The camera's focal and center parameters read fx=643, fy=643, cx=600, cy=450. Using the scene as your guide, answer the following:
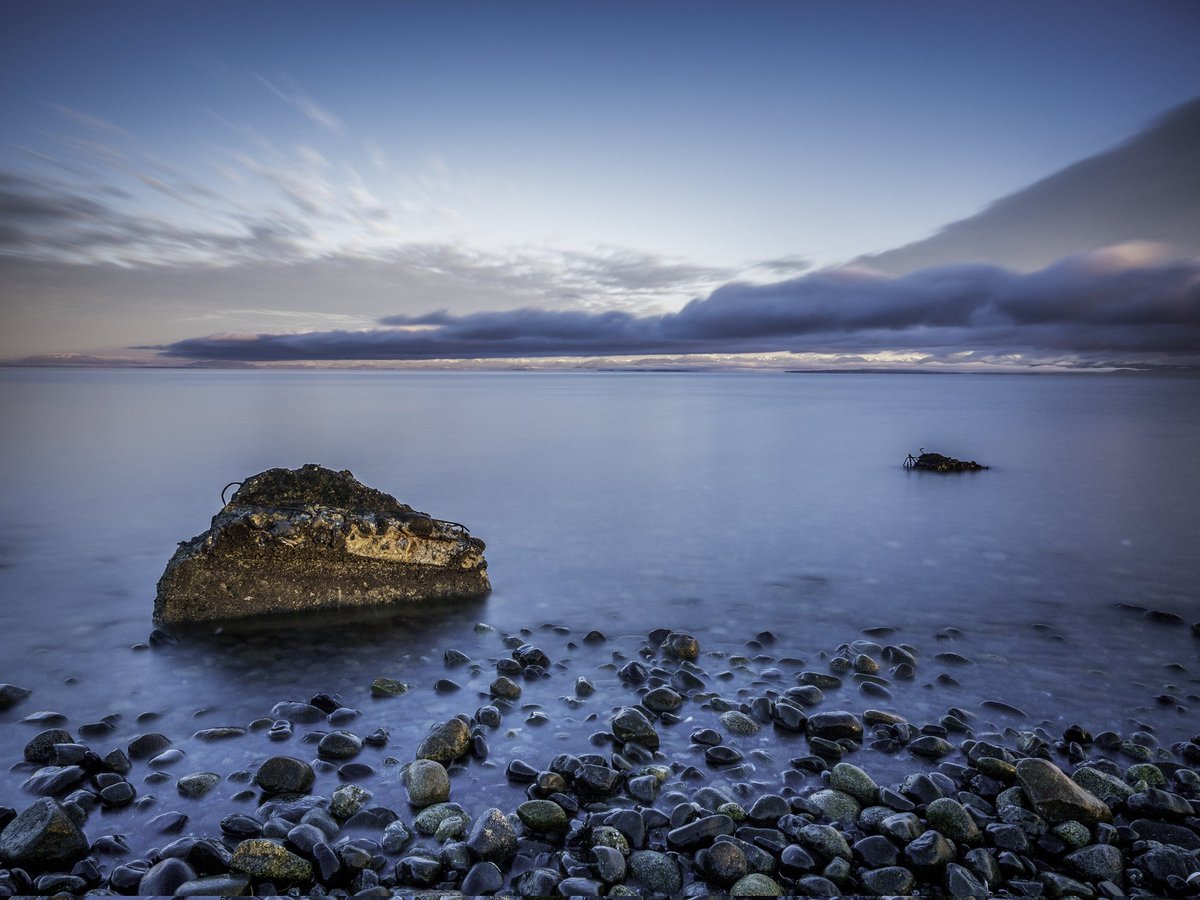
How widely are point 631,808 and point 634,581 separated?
4934 mm

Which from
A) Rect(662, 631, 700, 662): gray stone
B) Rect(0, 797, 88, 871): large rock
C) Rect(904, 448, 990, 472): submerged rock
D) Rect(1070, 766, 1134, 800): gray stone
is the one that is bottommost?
Rect(904, 448, 990, 472): submerged rock

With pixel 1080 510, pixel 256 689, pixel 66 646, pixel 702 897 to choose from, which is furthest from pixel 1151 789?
pixel 1080 510

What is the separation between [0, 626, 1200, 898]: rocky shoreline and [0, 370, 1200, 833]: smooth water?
14 centimetres

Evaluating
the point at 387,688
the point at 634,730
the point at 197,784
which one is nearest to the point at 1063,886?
the point at 634,730

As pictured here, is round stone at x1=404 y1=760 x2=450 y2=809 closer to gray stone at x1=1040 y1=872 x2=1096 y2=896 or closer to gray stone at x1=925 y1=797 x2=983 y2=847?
gray stone at x1=925 y1=797 x2=983 y2=847

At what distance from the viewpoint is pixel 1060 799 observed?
3896 millimetres

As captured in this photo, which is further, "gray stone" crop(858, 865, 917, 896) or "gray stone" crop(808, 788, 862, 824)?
"gray stone" crop(808, 788, 862, 824)

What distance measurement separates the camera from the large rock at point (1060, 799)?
387 cm

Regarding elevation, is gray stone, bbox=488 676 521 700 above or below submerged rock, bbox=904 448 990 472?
above

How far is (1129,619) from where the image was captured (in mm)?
7363

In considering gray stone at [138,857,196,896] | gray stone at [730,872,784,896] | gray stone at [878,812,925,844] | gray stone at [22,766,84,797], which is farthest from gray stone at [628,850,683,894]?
gray stone at [22,766,84,797]

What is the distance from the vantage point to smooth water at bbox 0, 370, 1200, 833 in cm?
536

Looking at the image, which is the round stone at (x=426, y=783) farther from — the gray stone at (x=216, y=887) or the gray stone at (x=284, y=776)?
the gray stone at (x=216, y=887)

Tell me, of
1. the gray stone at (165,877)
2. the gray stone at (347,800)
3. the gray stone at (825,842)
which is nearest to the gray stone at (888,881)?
the gray stone at (825,842)
